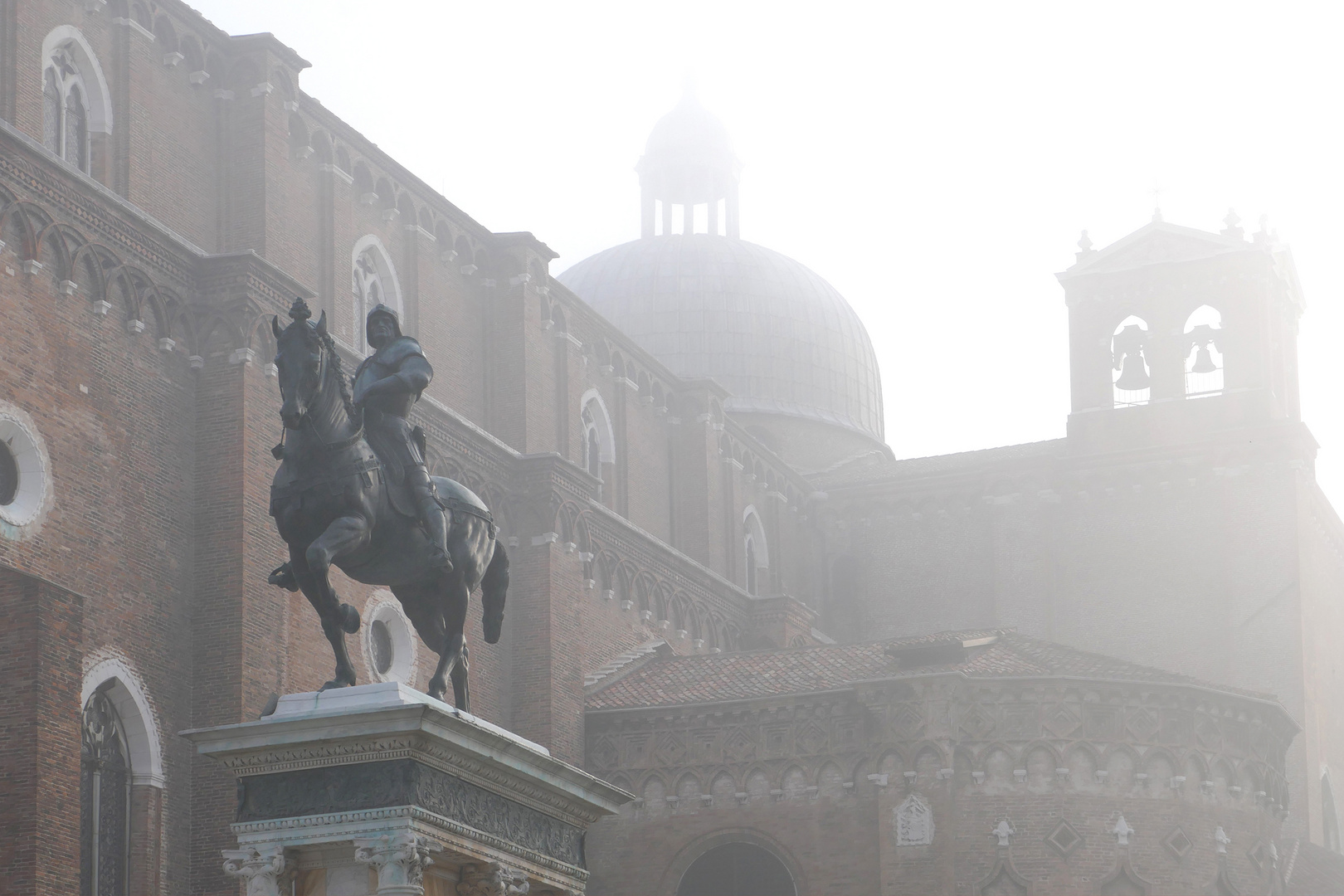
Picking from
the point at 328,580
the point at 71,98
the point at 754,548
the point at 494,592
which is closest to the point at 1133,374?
the point at 754,548

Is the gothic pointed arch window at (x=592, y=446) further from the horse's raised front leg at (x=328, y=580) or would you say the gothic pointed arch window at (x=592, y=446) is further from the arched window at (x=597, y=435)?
the horse's raised front leg at (x=328, y=580)

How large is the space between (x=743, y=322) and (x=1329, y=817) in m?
15.4

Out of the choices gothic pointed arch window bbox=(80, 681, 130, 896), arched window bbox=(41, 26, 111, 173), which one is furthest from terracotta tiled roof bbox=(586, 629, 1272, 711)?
arched window bbox=(41, 26, 111, 173)

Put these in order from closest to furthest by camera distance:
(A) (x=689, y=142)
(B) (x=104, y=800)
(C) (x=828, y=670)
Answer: (B) (x=104, y=800) < (C) (x=828, y=670) < (A) (x=689, y=142)

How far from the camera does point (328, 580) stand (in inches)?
381

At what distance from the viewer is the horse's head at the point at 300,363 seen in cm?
955

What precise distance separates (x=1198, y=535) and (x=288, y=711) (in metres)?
29.4

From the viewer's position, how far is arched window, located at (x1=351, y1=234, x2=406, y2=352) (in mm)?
25141

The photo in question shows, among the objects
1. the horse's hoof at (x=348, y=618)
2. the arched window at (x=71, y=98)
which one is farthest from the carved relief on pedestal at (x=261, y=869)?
the arched window at (x=71, y=98)

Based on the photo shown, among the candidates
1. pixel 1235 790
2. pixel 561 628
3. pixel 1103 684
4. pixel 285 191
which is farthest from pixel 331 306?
pixel 1235 790

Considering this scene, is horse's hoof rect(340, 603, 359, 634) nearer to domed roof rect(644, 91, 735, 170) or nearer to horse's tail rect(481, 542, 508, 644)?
horse's tail rect(481, 542, 508, 644)

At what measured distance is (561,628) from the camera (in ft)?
86.8

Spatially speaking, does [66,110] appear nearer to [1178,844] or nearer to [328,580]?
[328,580]

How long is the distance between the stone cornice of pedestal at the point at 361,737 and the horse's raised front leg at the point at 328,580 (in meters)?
0.25
